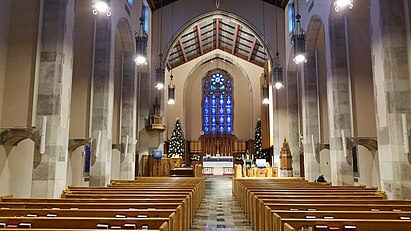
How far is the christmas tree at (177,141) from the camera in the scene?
21605mm

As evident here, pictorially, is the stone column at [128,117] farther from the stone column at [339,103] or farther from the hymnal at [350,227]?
the hymnal at [350,227]

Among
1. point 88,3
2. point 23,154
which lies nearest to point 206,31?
point 88,3

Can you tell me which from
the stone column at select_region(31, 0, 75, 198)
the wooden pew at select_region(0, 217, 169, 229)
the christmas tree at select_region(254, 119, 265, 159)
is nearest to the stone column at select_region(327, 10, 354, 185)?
the stone column at select_region(31, 0, 75, 198)

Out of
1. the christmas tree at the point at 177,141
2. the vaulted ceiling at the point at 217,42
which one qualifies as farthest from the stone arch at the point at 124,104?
the christmas tree at the point at 177,141

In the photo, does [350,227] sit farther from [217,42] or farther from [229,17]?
[217,42]

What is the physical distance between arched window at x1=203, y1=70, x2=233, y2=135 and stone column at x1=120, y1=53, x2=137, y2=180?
42.6 ft

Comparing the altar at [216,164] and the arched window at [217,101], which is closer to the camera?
the altar at [216,164]

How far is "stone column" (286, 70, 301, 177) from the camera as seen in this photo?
15156 mm

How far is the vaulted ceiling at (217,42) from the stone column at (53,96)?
11.9m

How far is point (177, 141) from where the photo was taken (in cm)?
2209

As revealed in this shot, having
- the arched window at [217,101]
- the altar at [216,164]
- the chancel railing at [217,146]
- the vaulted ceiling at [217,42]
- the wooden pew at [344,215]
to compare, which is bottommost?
the wooden pew at [344,215]

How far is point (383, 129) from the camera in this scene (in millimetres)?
6637

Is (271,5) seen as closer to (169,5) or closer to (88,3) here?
(169,5)

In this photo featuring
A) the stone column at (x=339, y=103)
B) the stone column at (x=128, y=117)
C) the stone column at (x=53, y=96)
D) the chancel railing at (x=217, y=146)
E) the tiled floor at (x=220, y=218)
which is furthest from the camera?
the chancel railing at (x=217, y=146)
